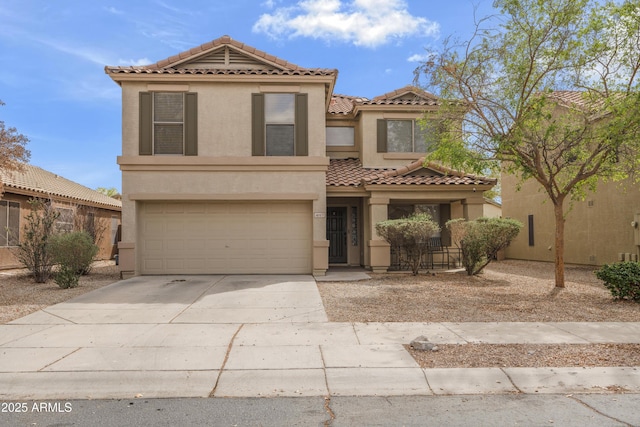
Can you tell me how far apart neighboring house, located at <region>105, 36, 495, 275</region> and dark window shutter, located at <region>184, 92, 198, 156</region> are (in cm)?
3

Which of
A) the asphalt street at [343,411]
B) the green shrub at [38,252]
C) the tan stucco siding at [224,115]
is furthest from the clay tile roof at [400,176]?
the asphalt street at [343,411]

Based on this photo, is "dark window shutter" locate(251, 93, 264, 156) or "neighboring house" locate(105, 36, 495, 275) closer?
"neighboring house" locate(105, 36, 495, 275)

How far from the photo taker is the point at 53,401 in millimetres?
4754

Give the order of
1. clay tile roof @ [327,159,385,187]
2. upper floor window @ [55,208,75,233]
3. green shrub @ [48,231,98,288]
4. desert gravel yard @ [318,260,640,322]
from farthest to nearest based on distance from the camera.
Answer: upper floor window @ [55,208,75,233] → clay tile roof @ [327,159,385,187] → green shrub @ [48,231,98,288] → desert gravel yard @ [318,260,640,322]

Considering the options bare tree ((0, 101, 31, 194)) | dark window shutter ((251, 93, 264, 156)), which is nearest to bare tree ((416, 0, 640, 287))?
dark window shutter ((251, 93, 264, 156))

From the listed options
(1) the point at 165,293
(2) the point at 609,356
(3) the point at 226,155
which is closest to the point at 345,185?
(3) the point at 226,155

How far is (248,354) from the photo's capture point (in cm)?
615

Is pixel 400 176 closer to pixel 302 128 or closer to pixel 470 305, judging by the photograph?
pixel 302 128

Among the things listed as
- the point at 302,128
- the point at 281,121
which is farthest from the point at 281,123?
the point at 302,128

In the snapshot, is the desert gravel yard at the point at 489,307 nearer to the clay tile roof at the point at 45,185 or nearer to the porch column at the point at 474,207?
the porch column at the point at 474,207

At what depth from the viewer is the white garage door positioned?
14305 millimetres

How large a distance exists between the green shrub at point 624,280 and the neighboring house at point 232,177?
17.8 ft

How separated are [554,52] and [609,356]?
749 cm

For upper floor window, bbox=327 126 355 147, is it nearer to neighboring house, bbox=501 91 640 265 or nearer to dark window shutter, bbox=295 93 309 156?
dark window shutter, bbox=295 93 309 156
